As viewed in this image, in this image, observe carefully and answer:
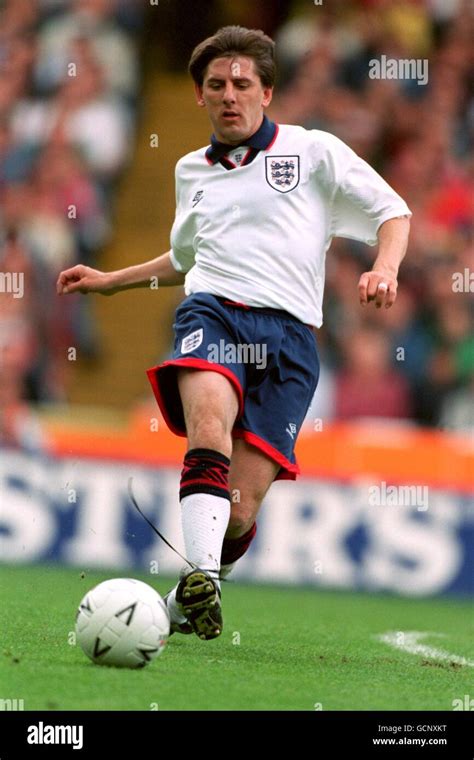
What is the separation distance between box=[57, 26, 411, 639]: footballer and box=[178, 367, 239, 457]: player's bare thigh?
7cm

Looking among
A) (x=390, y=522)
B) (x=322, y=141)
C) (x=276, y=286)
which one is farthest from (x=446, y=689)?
(x=390, y=522)

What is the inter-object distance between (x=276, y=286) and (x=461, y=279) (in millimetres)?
5001

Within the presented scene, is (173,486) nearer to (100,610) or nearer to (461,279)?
(461,279)

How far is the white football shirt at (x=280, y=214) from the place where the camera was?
494 cm

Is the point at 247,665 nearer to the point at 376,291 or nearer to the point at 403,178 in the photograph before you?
the point at 376,291

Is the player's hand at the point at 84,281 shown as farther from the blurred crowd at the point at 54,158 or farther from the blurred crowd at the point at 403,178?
the blurred crowd at the point at 54,158

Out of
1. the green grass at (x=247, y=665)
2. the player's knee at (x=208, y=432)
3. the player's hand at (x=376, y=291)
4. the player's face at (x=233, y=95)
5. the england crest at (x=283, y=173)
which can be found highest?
the player's face at (x=233, y=95)

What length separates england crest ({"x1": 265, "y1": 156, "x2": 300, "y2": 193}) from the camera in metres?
4.98

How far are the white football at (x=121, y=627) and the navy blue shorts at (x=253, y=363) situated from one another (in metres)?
0.82

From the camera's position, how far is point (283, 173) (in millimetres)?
4988

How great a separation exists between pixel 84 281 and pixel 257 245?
0.82 meters

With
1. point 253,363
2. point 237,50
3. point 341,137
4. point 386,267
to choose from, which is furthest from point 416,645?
point 341,137

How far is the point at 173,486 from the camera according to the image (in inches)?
335

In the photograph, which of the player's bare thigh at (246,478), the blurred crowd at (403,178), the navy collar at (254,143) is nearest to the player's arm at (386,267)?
the navy collar at (254,143)
